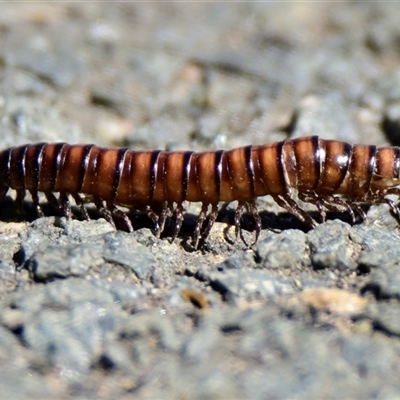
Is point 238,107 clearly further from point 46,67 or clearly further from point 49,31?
point 49,31

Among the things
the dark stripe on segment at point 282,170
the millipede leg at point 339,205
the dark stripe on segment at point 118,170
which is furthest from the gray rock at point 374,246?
the dark stripe on segment at point 118,170

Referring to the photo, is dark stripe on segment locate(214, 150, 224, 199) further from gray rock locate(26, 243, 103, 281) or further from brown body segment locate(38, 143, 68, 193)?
brown body segment locate(38, 143, 68, 193)

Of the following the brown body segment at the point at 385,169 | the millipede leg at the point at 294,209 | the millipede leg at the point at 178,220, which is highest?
the brown body segment at the point at 385,169

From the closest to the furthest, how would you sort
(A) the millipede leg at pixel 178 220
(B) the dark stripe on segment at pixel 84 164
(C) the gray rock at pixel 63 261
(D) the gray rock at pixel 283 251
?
(C) the gray rock at pixel 63 261 → (D) the gray rock at pixel 283 251 → (A) the millipede leg at pixel 178 220 → (B) the dark stripe on segment at pixel 84 164

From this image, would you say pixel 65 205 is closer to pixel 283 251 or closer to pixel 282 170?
pixel 282 170

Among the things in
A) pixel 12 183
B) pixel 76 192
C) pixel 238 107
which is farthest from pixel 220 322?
pixel 238 107

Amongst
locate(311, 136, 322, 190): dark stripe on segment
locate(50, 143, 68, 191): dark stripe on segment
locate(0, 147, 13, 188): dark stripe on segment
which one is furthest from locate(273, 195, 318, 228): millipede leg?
locate(0, 147, 13, 188): dark stripe on segment

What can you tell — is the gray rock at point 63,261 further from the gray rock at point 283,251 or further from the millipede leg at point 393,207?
the millipede leg at point 393,207

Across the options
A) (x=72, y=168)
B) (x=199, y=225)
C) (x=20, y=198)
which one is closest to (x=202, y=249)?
(x=199, y=225)
